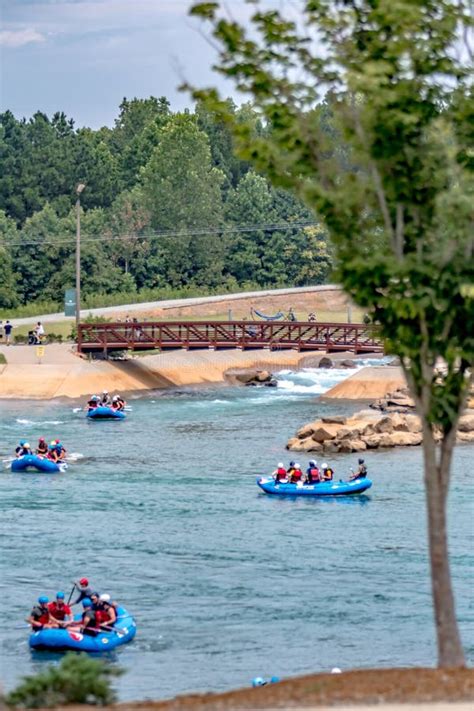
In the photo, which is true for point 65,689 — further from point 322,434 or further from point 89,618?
point 322,434

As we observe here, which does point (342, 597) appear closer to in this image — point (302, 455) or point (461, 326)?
point (461, 326)

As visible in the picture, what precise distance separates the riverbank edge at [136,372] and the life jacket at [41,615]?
49.4 metres

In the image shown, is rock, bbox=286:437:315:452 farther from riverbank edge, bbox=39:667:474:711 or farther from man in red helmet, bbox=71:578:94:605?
riverbank edge, bbox=39:667:474:711

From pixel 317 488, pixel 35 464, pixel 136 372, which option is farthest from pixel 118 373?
pixel 317 488

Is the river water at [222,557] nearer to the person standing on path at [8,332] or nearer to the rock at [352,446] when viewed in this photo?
the rock at [352,446]

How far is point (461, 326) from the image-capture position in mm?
24359

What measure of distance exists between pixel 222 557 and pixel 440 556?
21.6 m

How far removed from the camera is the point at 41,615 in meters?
37.0

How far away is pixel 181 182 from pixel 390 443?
70.5 meters

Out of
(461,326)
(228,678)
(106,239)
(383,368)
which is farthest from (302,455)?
(106,239)

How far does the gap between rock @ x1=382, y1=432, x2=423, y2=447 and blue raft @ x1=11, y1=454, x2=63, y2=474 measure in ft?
50.4

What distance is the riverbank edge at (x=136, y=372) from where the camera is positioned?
286ft

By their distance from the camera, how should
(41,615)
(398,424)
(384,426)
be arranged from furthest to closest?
(398,424) < (384,426) < (41,615)

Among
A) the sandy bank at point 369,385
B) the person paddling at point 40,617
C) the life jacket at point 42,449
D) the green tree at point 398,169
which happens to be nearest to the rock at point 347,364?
the sandy bank at point 369,385
